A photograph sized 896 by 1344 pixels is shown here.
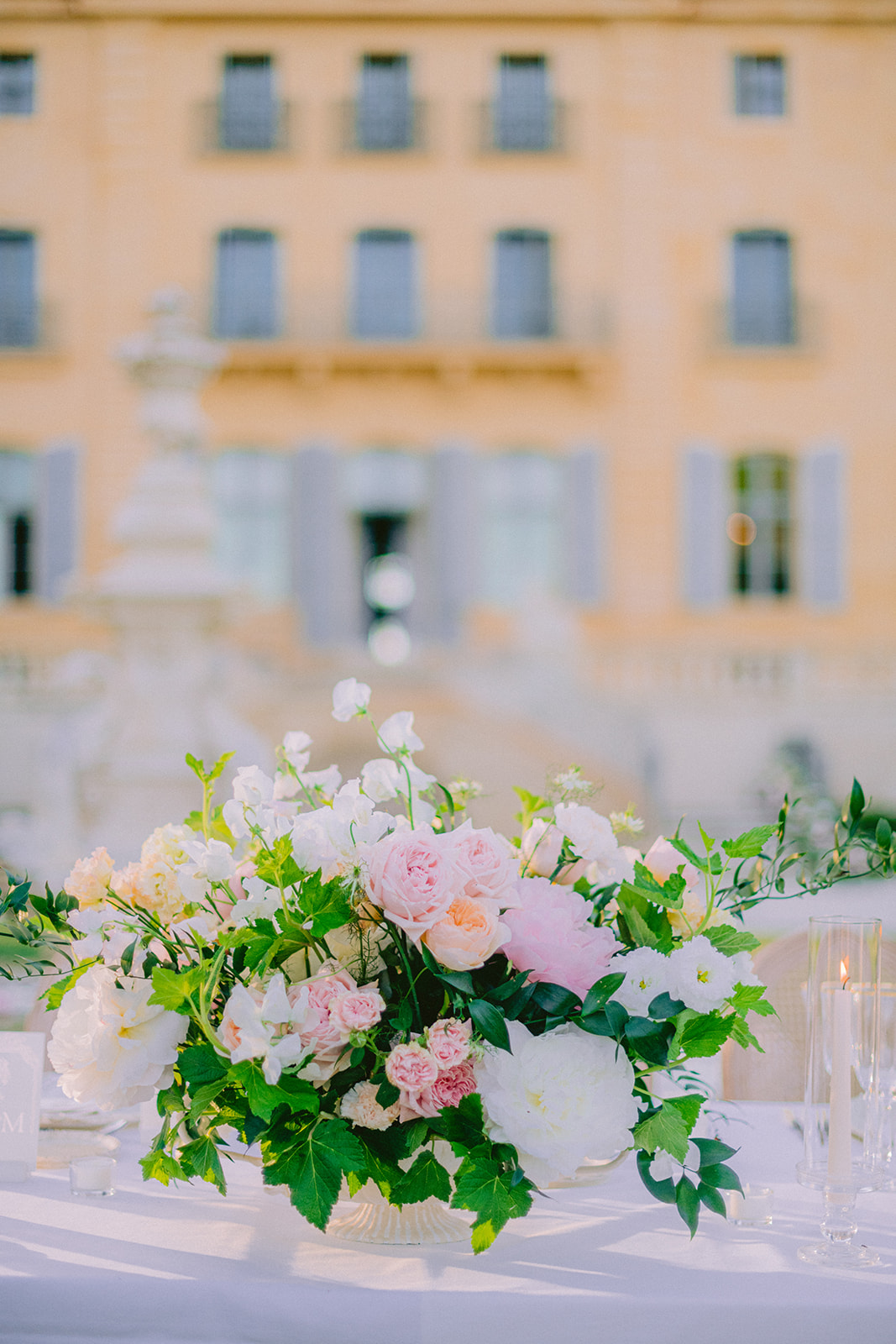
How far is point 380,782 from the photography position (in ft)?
3.73

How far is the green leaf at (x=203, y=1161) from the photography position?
1038 millimetres

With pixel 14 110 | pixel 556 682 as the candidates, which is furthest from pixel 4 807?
pixel 14 110

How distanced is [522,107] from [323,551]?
3873mm

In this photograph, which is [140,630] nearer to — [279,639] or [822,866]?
[822,866]

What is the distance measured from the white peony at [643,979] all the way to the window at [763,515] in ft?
34.2

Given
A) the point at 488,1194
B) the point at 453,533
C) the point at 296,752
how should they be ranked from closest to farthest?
1. the point at 488,1194
2. the point at 296,752
3. the point at 453,533

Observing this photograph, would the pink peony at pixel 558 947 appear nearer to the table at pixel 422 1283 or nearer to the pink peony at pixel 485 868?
the pink peony at pixel 485 868

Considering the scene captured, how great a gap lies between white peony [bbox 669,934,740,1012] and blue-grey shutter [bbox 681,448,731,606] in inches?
396

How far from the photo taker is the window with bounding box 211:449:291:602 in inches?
436

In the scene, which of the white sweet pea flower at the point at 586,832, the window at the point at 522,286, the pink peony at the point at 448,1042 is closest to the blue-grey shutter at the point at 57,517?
the window at the point at 522,286

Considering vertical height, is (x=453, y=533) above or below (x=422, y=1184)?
above

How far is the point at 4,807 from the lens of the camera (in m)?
8.40

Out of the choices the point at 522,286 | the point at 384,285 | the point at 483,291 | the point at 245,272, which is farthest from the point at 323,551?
the point at 522,286

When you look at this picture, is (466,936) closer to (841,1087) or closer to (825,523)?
(841,1087)
